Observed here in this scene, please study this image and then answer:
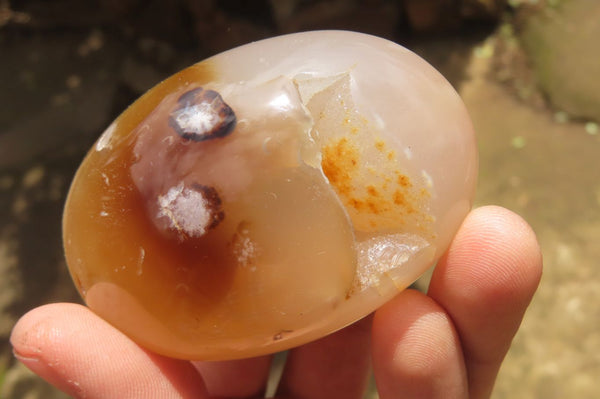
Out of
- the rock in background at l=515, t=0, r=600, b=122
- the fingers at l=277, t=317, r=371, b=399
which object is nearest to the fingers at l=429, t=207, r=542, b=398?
the fingers at l=277, t=317, r=371, b=399

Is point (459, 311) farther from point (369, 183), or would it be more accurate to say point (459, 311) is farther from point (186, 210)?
point (186, 210)

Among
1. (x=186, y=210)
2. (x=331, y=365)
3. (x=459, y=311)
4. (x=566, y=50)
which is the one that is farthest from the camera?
(x=566, y=50)

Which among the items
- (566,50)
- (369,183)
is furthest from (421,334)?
(566,50)

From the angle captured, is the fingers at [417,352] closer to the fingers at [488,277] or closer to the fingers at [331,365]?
the fingers at [488,277]

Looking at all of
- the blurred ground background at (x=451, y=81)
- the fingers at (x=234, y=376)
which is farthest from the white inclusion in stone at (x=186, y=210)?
the blurred ground background at (x=451, y=81)

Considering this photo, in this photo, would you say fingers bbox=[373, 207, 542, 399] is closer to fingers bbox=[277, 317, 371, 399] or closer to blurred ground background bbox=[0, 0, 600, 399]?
fingers bbox=[277, 317, 371, 399]

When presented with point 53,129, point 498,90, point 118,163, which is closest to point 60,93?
point 53,129
